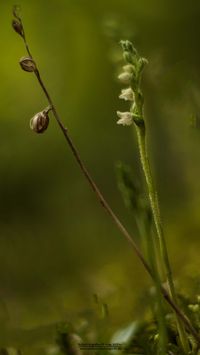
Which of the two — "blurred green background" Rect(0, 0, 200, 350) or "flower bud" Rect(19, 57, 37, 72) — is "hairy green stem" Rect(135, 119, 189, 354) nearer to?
"flower bud" Rect(19, 57, 37, 72)

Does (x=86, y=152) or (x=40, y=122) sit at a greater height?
(x=86, y=152)

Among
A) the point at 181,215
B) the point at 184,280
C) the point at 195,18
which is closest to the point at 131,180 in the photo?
the point at 184,280

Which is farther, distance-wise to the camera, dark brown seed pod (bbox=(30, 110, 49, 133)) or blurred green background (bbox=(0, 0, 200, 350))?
blurred green background (bbox=(0, 0, 200, 350))

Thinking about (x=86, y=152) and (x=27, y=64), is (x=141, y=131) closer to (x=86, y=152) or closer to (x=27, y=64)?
(x=27, y=64)

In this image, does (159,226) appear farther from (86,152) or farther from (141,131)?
(86,152)

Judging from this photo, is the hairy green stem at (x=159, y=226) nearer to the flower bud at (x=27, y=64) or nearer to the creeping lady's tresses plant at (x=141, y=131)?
the creeping lady's tresses plant at (x=141, y=131)

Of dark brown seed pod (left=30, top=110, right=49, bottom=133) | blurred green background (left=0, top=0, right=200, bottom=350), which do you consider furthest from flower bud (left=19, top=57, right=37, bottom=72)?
blurred green background (left=0, top=0, right=200, bottom=350)

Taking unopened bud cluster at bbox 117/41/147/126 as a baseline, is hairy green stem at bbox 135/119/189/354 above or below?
below

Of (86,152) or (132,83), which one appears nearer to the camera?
(132,83)

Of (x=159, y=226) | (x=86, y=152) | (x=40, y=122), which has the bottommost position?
(x=159, y=226)

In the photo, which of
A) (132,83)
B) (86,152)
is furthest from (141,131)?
(86,152)
